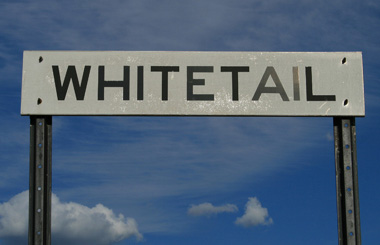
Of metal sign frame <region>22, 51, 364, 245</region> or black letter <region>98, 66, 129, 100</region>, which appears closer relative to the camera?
metal sign frame <region>22, 51, 364, 245</region>

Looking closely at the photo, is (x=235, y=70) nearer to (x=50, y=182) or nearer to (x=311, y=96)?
(x=311, y=96)

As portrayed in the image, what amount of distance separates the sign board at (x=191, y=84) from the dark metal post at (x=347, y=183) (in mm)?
300

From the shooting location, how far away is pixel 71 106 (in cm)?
661

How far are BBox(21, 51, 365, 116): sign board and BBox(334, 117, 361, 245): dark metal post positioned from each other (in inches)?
11.8

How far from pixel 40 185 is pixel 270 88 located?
3.45 metres

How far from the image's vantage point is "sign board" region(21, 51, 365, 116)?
21.7 feet

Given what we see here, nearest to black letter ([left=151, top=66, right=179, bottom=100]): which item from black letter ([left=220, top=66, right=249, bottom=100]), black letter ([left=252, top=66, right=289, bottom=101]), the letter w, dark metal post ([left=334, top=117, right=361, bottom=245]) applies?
black letter ([left=220, top=66, right=249, bottom=100])

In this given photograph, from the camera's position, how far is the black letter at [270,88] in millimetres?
6672

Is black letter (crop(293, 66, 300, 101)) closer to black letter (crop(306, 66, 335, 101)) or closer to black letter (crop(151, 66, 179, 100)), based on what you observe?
black letter (crop(306, 66, 335, 101))

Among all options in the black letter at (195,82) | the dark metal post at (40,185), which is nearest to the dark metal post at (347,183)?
the black letter at (195,82)

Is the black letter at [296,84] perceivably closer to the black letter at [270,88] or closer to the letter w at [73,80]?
the black letter at [270,88]

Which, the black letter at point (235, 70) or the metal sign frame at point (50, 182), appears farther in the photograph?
the black letter at point (235, 70)

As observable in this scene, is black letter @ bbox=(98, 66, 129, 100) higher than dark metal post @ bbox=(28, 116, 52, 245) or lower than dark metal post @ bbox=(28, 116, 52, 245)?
higher

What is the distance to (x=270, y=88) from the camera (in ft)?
22.0
